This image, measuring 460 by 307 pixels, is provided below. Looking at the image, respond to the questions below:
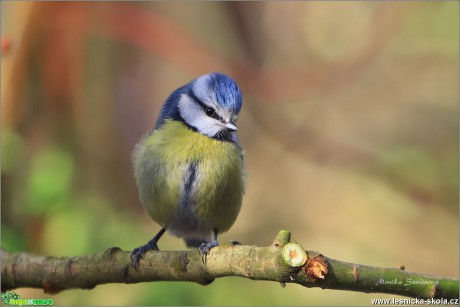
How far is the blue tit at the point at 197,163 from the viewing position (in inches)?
93.2

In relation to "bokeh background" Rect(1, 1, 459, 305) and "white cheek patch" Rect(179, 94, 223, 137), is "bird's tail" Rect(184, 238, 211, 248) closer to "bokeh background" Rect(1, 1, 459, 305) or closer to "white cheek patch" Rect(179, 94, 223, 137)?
"bokeh background" Rect(1, 1, 459, 305)

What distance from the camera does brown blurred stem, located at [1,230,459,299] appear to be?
5.33ft

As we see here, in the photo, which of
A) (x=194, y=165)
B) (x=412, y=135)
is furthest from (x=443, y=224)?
(x=194, y=165)

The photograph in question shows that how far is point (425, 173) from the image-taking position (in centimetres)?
368

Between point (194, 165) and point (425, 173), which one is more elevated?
point (425, 173)

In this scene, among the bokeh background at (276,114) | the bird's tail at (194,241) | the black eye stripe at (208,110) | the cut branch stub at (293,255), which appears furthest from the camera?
the bokeh background at (276,114)

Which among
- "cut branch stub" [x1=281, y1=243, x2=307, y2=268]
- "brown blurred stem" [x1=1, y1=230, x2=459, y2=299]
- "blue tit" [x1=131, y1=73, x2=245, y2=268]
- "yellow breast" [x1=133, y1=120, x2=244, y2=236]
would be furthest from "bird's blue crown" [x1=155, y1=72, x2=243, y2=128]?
"cut branch stub" [x1=281, y1=243, x2=307, y2=268]

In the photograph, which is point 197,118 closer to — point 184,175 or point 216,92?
point 216,92

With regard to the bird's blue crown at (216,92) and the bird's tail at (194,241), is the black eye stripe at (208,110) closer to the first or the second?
the bird's blue crown at (216,92)

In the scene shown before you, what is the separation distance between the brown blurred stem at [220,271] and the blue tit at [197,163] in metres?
0.15

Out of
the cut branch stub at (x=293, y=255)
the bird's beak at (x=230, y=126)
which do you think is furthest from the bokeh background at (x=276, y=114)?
the cut branch stub at (x=293, y=255)

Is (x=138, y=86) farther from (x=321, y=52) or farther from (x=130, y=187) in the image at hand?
(x=321, y=52)

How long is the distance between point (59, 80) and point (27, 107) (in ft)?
0.94

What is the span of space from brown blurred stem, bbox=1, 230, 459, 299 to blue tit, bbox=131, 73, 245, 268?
0.15 meters
